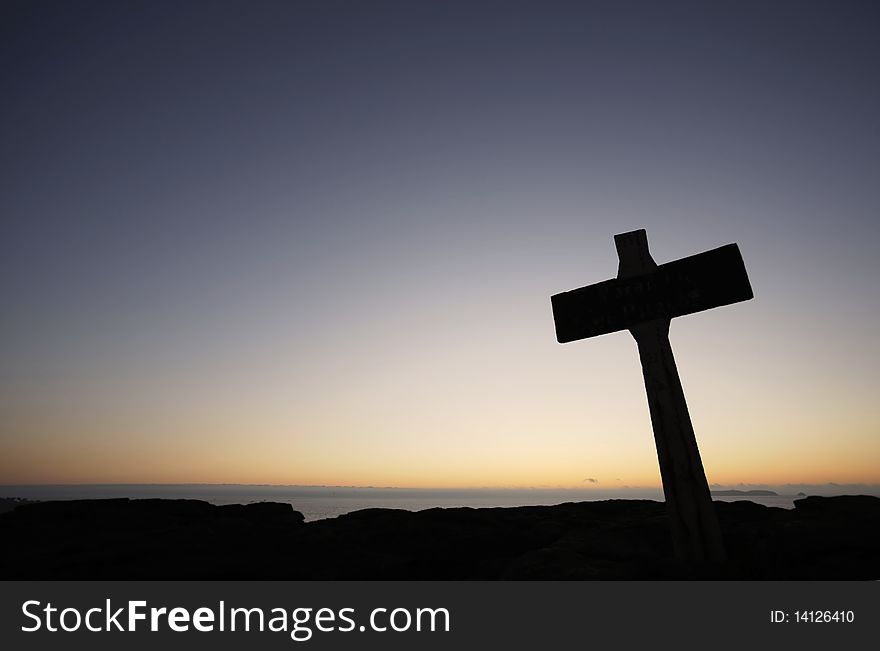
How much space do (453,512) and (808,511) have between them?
4.99 metres

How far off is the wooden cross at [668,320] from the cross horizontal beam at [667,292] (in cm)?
1

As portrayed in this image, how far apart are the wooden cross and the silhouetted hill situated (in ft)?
1.82

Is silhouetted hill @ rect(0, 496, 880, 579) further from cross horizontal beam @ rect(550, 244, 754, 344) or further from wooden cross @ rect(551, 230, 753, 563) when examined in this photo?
cross horizontal beam @ rect(550, 244, 754, 344)

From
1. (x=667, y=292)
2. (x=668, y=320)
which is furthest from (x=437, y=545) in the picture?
(x=667, y=292)

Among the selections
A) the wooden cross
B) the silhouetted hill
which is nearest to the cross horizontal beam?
the wooden cross

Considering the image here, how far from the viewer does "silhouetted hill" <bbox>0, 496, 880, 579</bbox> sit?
17.7ft

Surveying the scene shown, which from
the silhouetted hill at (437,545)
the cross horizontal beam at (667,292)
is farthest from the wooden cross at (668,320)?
the silhouetted hill at (437,545)

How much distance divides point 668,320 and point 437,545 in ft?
13.5

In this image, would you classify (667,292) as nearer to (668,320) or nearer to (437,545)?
(668,320)

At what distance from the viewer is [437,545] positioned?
677 centimetres

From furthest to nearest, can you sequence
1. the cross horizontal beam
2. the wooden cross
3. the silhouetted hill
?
the cross horizontal beam
the wooden cross
the silhouetted hill

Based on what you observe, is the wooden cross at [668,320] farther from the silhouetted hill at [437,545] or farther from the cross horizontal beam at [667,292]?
the silhouetted hill at [437,545]
